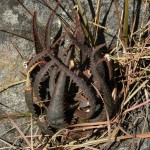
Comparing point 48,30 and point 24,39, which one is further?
point 24,39

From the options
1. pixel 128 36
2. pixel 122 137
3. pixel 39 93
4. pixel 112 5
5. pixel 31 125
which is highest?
pixel 112 5

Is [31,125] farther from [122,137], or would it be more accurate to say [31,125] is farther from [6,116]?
[122,137]

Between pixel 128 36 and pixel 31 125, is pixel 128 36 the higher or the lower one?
the higher one

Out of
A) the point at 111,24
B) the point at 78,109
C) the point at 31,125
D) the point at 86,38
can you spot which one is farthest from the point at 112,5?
the point at 31,125

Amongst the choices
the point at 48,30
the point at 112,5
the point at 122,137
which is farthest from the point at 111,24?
the point at 122,137

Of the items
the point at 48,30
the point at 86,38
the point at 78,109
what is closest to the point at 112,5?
the point at 86,38

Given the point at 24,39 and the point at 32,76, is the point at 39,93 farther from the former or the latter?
the point at 24,39

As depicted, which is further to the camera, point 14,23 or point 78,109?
point 14,23

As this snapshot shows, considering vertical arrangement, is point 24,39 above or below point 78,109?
above
